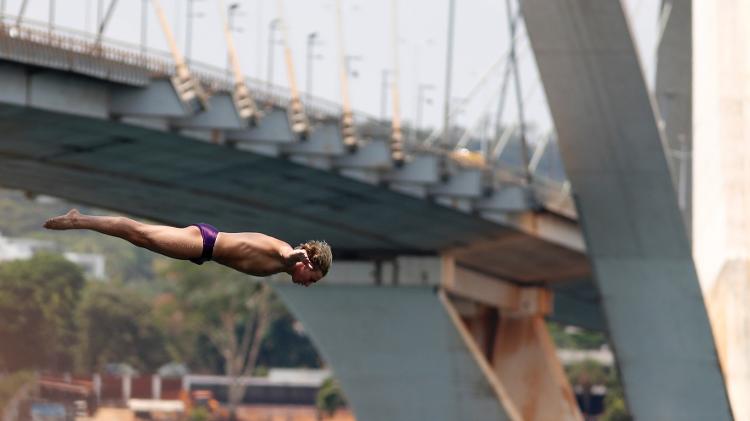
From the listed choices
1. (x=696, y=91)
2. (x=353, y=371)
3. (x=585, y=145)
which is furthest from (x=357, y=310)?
(x=696, y=91)

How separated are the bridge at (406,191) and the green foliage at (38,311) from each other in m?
79.4

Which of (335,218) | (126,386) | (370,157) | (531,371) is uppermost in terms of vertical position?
(370,157)

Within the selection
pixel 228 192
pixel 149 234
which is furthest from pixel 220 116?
pixel 149 234

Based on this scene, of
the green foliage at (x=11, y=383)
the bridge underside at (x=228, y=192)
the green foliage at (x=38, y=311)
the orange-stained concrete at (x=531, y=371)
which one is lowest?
the orange-stained concrete at (x=531, y=371)

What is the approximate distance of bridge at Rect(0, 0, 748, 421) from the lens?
61188 millimetres

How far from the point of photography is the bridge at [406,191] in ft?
201

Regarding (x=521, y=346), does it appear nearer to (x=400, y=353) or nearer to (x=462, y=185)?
(x=400, y=353)

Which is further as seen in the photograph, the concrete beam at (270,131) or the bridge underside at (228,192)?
the concrete beam at (270,131)

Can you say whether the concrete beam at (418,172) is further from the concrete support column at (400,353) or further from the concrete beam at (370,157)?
the concrete support column at (400,353)

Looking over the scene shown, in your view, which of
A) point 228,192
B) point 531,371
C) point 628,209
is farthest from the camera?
point 531,371

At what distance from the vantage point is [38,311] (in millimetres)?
184375

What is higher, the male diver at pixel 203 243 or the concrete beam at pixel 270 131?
the concrete beam at pixel 270 131

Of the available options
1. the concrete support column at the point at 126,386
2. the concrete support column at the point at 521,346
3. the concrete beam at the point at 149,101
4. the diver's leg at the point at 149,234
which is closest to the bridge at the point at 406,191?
the concrete beam at the point at 149,101

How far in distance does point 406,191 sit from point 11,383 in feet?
319
